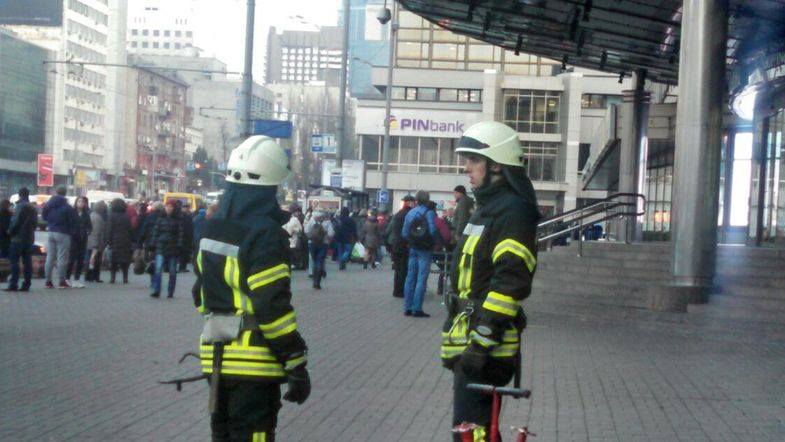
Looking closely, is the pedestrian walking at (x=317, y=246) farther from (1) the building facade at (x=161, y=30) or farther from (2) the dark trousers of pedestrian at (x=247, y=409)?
(1) the building facade at (x=161, y=30)

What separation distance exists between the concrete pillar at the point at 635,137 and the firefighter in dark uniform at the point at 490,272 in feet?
83.2

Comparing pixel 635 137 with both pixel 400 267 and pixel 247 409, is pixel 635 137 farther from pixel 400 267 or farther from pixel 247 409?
pixel 247 409

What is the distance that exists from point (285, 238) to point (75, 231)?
57.4 feet

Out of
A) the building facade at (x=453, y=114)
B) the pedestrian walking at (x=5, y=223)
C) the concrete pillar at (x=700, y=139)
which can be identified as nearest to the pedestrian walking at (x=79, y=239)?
the pedestrian walking at (x=5, y=223)

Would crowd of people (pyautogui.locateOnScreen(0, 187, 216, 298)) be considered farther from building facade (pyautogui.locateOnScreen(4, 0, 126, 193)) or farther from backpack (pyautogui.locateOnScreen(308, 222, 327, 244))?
building facade (pyautogui.locateOnScreen(4, 0, 126, 193))

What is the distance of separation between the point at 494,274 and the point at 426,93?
68.7 meters

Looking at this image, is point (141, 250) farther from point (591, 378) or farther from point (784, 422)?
point (784, 422)

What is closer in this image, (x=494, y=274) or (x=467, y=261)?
(x=494, y=274)

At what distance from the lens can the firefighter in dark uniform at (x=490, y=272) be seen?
506 cm

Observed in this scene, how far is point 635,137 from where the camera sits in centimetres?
3141

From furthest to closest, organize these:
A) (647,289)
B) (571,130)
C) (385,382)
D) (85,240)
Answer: (571,130) < (85,240) < (647,289) < (385,382)

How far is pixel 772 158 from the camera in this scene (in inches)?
1087

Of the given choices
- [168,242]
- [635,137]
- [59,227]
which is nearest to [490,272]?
[168,242]

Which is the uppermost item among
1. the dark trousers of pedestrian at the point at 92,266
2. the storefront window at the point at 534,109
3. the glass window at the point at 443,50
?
the glass window at the point at 443,50
